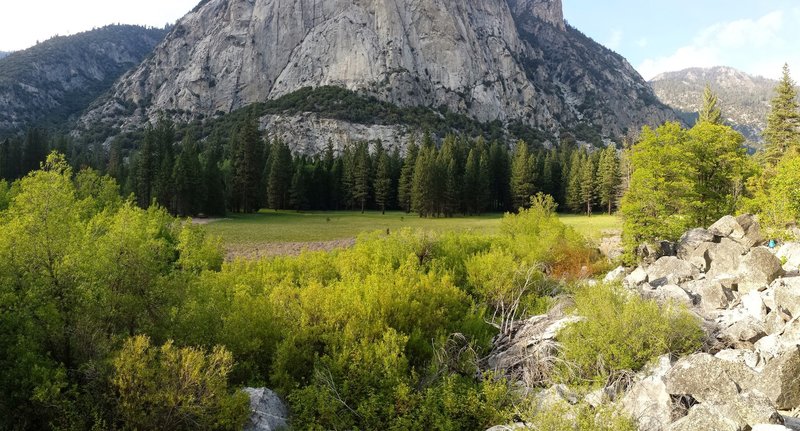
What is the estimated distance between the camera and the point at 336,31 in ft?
492

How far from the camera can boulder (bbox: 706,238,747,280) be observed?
59.9 ft

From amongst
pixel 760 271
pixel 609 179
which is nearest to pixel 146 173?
pixel 760 271

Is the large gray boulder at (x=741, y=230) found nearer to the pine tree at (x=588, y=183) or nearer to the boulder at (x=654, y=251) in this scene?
the boulder at (x=654, y=251)

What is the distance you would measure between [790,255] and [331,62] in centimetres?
15005

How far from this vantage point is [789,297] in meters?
11.9

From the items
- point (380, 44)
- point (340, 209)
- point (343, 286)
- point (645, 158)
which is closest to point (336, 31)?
point (380, 44)

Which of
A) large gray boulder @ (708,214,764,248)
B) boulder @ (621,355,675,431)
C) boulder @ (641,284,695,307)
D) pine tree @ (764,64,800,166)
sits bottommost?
boulder @ (621,355,675,431)

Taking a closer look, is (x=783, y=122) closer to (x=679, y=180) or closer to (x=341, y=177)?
(x=679, y=180)

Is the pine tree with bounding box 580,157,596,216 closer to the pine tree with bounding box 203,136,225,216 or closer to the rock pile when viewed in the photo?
the pine tree with bounding box 203,136,225,216

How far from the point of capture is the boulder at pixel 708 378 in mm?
8422

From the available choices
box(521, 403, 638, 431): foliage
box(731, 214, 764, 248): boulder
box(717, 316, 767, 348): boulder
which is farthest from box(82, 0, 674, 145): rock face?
box(521, 403, 638, 431): foliage

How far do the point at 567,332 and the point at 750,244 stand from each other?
1531cm

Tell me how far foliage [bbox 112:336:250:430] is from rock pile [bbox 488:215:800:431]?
723 centimetres

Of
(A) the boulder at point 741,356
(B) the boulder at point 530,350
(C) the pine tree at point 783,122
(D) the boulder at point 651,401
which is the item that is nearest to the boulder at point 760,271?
(A) the boulder at point 741,356
